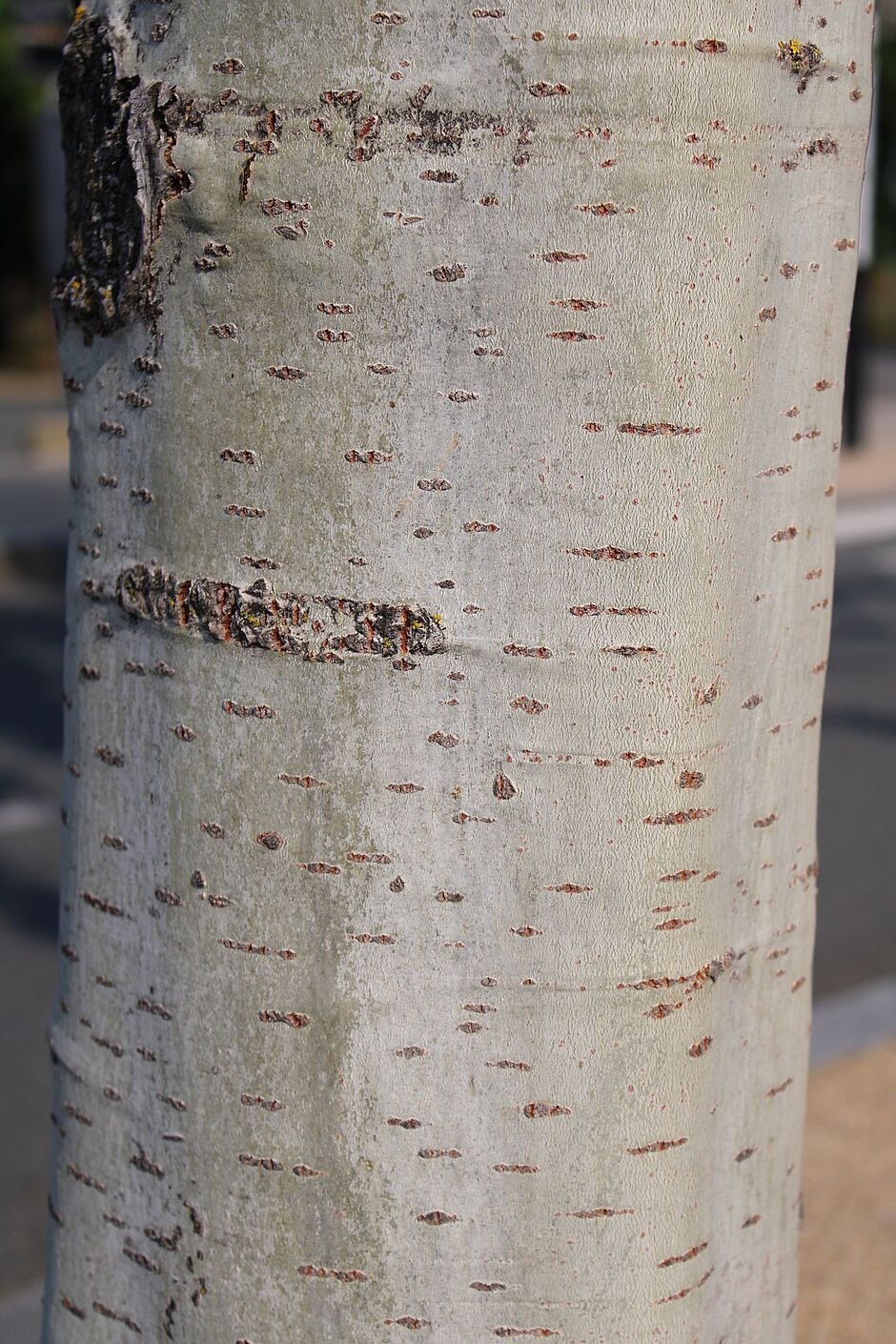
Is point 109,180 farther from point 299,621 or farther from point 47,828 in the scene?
point 47,828

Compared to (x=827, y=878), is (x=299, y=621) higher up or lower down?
higher up

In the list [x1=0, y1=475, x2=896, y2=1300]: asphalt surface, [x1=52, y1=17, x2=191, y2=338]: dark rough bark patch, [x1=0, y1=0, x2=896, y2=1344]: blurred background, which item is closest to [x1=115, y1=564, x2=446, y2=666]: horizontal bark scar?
[x1=52, y1=17, x2=191, y2=338]: dark rough bark patch

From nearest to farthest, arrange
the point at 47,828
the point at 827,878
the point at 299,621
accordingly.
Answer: the point at 299,621, the point at 827,878, the point at 47,828

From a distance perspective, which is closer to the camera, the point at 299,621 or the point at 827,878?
the point at 299,621

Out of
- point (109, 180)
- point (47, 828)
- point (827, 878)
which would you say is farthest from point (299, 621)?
point (47, 828)

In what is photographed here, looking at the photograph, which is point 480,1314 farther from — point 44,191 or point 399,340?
point 44,191

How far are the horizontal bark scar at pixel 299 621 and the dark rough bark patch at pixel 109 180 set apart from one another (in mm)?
231

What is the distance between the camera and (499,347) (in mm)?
1107

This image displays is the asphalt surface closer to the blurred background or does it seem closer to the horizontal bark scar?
the blurred background

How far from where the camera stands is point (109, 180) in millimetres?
1224

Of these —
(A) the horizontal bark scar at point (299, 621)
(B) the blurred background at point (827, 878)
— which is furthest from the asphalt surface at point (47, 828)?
(A) the horizontal bark scar at point (299, 621)

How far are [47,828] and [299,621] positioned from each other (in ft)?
16.4

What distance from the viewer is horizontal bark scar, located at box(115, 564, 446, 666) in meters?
1.14

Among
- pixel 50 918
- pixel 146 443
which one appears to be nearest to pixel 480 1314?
pixel 146 443
